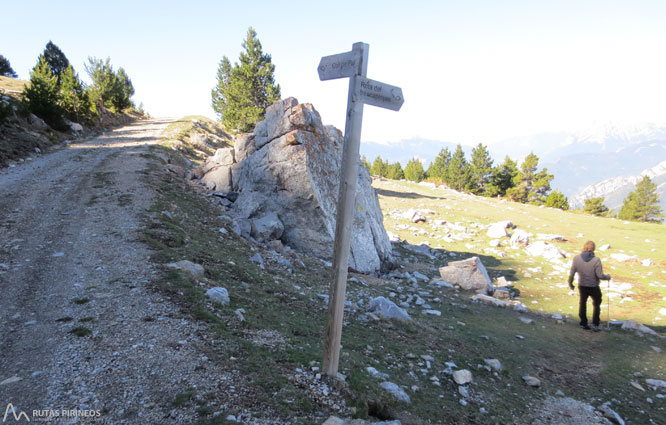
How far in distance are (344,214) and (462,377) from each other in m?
4.30

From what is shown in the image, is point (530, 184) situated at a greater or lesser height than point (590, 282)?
greater

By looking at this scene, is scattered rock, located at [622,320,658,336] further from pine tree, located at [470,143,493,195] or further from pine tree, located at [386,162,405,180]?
pine tree, located at [386,162,405,180]

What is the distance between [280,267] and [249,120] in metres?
31.4

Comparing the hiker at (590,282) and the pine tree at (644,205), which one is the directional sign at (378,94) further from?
the pine tree at (644,205)

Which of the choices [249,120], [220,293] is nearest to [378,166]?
[249,120]

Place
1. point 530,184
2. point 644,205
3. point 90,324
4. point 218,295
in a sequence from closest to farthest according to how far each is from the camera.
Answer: point 90,324 < point 218,295 < point 530,184 < point 644,205

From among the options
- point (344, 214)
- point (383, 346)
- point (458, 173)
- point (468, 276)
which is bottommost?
point (383, 346)

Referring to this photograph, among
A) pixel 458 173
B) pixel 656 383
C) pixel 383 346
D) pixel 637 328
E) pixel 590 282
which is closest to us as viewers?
pixel 383 346

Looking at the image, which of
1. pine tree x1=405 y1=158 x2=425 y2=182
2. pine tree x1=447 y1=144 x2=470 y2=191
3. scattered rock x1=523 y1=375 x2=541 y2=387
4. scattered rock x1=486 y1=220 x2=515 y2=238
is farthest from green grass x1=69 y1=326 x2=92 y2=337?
pine tree x1=405 y1=158 x2=425 y2=182

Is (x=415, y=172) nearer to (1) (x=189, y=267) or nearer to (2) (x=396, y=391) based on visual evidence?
(1) (x=189, y=267)

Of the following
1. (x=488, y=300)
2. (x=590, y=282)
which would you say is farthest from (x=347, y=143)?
(x=488, y=300)

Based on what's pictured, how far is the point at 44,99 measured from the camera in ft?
85.0

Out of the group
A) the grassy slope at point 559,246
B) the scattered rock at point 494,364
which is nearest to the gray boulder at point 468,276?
the grassy slope at point 559,246

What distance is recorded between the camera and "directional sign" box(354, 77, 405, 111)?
4.37 metres
